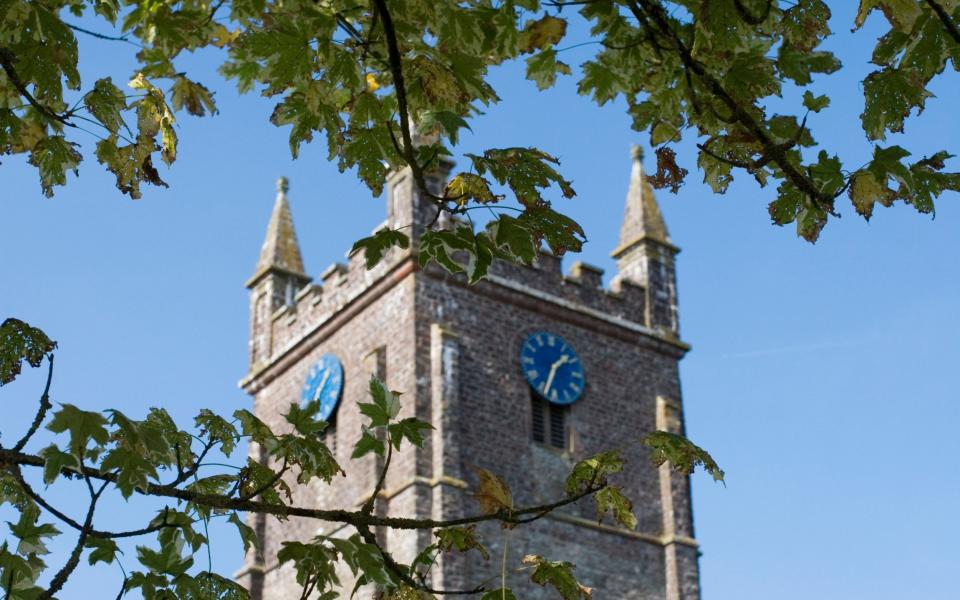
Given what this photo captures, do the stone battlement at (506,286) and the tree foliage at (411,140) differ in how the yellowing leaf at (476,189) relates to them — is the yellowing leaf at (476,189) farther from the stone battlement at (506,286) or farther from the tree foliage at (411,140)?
the stone battlement at (506,286)

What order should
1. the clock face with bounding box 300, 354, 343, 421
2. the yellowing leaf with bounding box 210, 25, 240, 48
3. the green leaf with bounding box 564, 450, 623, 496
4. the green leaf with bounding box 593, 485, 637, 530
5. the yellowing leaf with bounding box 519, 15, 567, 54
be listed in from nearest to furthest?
the green leaf with bounding box 564, 450, 623, 496 < the green leaf with bounding box 593, 485, 637, 530 < the yellowing leaf with bounding box 519, 15, 567, 54 < the yellowing leaf with bounding box 210, 25, 240, 48 < the clock face with bounding box 300, 354, 343, 421

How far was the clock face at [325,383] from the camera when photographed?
26.3 meters

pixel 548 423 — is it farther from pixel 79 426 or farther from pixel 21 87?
pixel 79 426

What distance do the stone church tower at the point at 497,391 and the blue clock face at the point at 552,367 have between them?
60 millimetres

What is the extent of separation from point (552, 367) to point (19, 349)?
70.3ft

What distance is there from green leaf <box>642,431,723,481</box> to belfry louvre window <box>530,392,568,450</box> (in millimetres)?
20330

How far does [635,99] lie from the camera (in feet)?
18.6

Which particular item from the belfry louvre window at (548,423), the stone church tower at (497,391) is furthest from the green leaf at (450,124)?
the belfry louvre window at (548,423)

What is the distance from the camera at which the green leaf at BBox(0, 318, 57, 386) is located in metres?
4.86

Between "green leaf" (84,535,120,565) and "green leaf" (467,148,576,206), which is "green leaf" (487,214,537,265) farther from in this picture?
"green leaf" (84,535,120,565)

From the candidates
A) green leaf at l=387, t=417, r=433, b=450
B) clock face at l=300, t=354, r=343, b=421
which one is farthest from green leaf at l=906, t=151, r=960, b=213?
clock face at l=300, t=354, r=343, b=421

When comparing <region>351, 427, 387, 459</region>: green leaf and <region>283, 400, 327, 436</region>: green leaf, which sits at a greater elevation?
<region>283, 400, 327, 436</region>: green leaf

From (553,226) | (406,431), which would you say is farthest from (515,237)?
(406,431)

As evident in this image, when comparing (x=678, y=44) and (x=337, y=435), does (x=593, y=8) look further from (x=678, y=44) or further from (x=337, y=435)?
(x=337, y=435)
